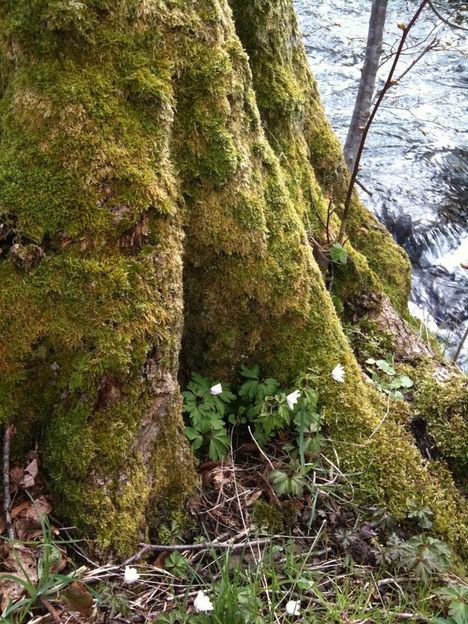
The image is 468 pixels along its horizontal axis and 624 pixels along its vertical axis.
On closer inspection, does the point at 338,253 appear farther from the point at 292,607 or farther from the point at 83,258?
the point at 292,607

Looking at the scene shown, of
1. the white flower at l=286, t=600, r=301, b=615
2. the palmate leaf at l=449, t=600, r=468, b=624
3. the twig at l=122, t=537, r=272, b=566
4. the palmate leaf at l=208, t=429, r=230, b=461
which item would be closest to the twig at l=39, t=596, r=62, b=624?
the twig at l=122, t=537, r=272, b=566

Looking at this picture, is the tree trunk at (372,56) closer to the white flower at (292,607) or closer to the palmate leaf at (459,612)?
the palmate leaf at (459,612)

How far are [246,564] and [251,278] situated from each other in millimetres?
1247

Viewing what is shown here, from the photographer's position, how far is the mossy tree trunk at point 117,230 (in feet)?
7.09

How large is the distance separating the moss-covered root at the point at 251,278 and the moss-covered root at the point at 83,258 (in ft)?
1.11

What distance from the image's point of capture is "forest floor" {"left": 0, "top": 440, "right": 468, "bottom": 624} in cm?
199

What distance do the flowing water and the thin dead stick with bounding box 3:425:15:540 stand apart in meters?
4.67

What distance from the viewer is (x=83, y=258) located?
217 cm

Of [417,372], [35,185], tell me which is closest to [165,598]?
[35,185]

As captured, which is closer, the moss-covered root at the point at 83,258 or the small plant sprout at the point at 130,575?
the small plant sprout at the point at 130,575

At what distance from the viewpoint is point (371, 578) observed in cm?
234

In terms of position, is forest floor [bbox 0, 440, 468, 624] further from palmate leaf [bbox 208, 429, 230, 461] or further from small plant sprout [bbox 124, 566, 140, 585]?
palmate leaf [bbox 208, 429, 230, 461]

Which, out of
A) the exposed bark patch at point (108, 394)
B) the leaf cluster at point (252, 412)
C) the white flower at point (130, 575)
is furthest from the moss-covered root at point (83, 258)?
the leaf cluster at point (252, 412)

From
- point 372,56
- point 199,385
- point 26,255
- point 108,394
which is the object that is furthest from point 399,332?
point 372,56
